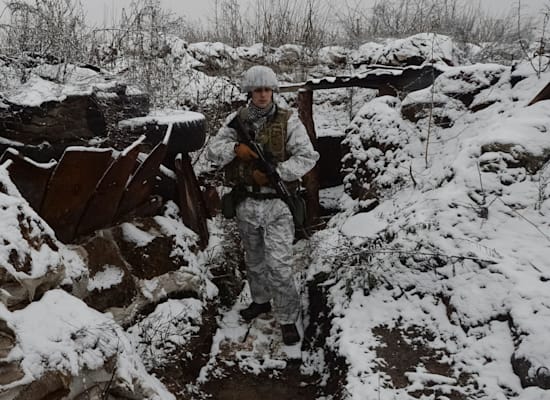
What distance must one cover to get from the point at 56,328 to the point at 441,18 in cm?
1024

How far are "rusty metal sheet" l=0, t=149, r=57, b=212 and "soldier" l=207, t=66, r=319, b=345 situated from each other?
134 centimetres

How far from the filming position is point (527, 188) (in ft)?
12.2

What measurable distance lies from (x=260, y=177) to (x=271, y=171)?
9 centimetres

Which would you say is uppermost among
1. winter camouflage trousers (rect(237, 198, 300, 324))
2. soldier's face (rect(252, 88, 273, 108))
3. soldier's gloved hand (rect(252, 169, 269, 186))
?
soldier's face (rect(252, 88, 273, 108))

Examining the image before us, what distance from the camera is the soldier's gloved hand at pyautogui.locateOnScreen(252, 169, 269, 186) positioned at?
12.8ft

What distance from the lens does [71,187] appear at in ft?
10.4

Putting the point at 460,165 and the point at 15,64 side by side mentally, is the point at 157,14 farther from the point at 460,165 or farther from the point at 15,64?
the point at 460,165

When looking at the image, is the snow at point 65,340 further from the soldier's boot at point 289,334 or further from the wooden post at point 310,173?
the wooden post at point 310,173

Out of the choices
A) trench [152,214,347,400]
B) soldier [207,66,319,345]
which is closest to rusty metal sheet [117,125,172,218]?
soldier [207,66,319,345]

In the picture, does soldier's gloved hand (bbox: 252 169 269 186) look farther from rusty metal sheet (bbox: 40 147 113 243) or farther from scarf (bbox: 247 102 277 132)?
rusty metal sheet (bbox: 40 147 113 243)

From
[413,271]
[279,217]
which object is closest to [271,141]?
[279,217]

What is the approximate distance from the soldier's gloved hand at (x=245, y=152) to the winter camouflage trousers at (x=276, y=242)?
348 millimetres

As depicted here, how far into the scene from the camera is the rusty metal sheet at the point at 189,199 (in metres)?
4.59

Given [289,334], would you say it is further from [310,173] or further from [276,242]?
[310,173]
